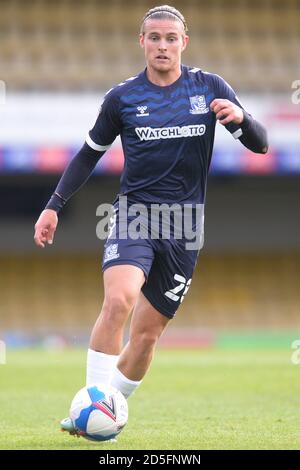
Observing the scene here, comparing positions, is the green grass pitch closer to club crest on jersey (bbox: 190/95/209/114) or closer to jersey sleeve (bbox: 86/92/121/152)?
jersey sleeve (bbox: 86/92/121/152)

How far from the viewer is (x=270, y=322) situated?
24031 mm

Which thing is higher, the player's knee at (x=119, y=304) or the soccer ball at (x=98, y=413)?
the player's knee at (x=119, y=304)

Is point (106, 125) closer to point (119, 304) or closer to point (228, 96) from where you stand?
point (228, 96)

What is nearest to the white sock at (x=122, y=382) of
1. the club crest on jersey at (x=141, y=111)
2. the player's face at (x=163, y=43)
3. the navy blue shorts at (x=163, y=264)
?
the navy blue shorts at (x=163, y=264)

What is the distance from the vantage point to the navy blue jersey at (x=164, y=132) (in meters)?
6.43

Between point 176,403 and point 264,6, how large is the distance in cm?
1938

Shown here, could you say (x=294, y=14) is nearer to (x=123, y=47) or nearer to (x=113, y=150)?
(x=123, y=47)

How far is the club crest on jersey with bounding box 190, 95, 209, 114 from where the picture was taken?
256 inches

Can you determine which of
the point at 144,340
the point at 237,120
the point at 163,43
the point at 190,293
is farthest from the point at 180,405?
the point at 190,293

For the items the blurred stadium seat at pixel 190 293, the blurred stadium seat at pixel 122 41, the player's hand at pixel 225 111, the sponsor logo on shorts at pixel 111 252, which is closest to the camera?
the player's hand at pixel 225 111

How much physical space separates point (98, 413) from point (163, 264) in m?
1.11

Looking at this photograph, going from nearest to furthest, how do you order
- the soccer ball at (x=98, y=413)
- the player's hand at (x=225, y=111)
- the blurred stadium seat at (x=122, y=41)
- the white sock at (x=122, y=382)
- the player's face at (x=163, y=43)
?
the soccer ball at (x=98, y=413), the player's hand at (x=225, y=111), the player's face at (x=163, y=43), the white sock at (x=122, y=382), the blurred stadium seat at (x=122, y=41)

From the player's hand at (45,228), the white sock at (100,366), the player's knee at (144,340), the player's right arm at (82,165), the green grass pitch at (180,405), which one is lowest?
the green grass pitch at (180,405)

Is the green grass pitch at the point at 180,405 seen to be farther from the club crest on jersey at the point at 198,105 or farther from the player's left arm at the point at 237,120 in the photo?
the club crest on jersey at the point at 198,105
